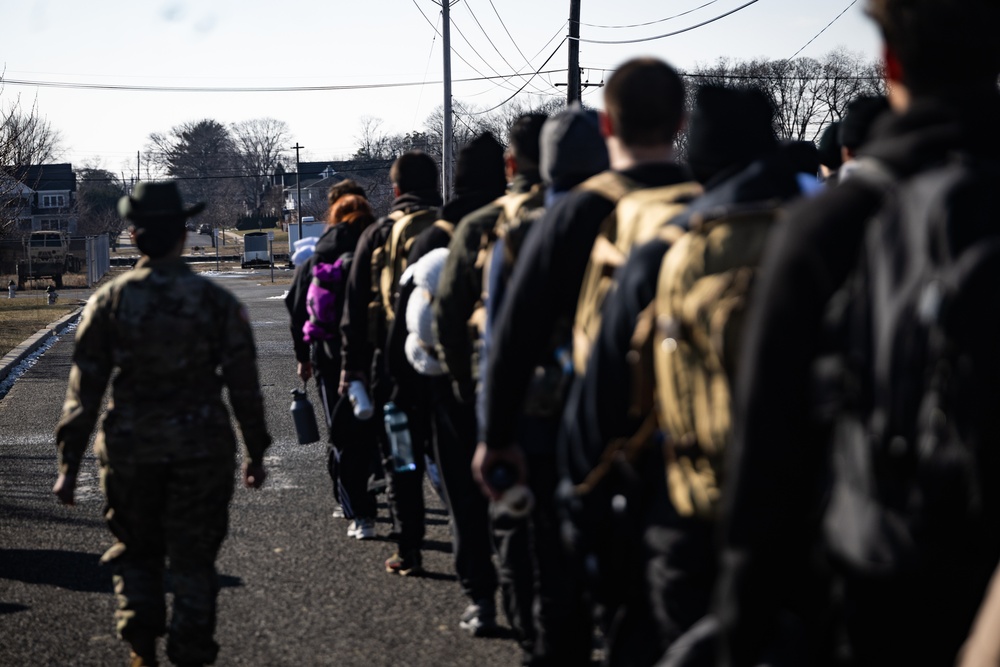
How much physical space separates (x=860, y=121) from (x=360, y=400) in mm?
2935

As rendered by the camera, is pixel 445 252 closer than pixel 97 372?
No

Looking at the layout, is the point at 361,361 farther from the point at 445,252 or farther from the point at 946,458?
the point at 946,458

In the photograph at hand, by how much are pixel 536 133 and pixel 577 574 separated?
2.13 metres

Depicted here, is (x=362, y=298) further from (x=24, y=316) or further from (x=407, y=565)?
(x=24, y=316)

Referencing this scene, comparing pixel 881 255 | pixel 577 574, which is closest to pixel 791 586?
pixel 881 255

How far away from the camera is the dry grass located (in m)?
24.4

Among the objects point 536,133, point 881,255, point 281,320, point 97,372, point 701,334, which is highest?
point 536,133

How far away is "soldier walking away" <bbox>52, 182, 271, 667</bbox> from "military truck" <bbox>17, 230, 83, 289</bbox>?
48787 millimetres

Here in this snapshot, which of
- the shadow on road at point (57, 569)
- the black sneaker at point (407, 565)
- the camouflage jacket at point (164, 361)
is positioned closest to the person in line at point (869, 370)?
the camouflage jacket at point (164, 361)

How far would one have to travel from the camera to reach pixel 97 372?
499 centimetres

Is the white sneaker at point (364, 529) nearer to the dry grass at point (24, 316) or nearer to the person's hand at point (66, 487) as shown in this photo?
the person's hand at point (66, 487)

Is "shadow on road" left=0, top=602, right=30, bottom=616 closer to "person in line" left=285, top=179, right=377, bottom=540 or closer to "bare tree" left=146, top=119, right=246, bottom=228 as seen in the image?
"person in line" left=285, top=179, right=377, bottom=540

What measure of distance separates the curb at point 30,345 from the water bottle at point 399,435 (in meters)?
12.6

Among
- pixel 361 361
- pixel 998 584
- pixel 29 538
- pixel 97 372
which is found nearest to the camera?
pixel 998 584
